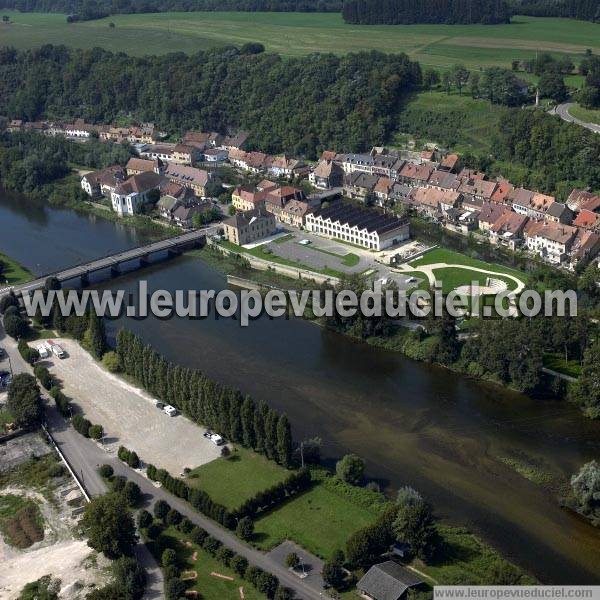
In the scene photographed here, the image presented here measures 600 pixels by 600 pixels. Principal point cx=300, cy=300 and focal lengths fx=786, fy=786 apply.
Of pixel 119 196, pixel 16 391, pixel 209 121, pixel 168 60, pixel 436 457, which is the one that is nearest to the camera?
pixel 436 457

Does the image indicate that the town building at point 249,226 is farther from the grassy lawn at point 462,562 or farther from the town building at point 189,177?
the grassy lawn at point 462,562

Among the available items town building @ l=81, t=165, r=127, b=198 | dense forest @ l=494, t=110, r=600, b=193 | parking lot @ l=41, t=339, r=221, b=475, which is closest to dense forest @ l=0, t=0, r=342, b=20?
town building @ l=81, t=165, r=127, b=198

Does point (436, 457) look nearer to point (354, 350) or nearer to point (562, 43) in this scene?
point (354, 350)

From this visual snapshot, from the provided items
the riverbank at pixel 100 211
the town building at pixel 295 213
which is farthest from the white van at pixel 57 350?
the town building at pixel 295 213

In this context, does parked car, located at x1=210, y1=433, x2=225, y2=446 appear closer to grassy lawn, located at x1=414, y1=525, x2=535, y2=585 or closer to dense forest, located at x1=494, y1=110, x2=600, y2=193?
grassy lawn, located at x1=414, y1=525, x2=535, y2=585

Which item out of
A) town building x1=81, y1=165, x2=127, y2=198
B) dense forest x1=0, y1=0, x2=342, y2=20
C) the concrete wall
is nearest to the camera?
the concrete wall

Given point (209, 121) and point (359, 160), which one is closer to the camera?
point (359, 160)

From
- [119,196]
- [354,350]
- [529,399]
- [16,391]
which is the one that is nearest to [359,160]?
[119,196]
